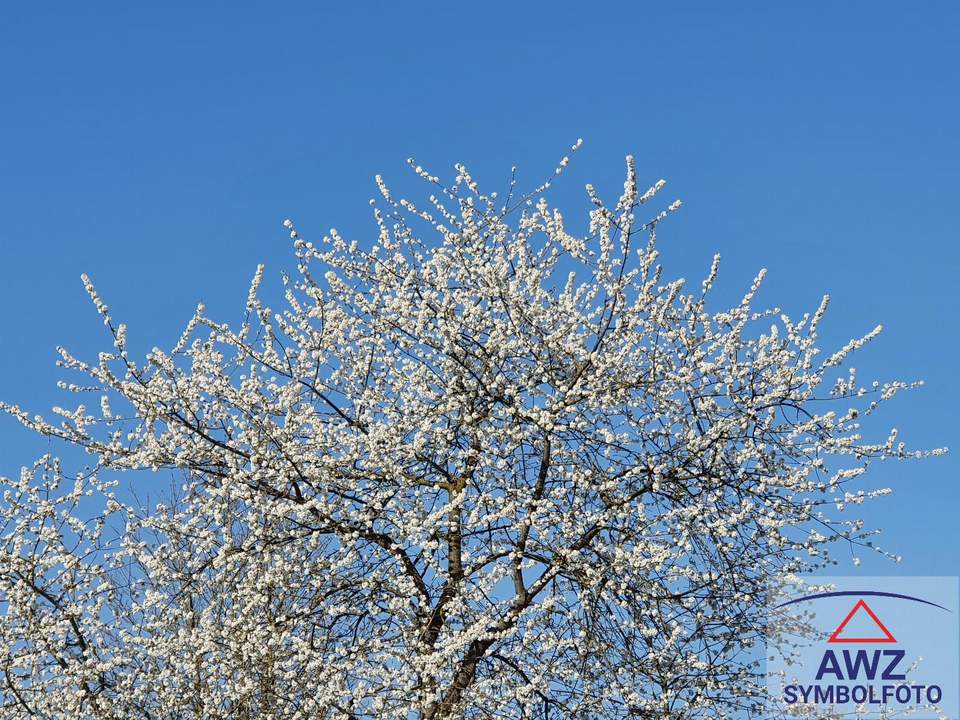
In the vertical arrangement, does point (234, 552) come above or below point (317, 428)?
below

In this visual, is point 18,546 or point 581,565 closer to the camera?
point 581,565

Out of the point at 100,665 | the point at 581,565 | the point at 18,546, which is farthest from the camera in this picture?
the point at 18,546

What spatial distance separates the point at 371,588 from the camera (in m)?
7.93

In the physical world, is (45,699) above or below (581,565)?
below

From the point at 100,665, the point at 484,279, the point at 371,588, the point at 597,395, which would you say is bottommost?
the point at 100,665

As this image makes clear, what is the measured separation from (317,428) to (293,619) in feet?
4.74

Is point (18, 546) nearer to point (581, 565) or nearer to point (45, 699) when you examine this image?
point (45, 699)

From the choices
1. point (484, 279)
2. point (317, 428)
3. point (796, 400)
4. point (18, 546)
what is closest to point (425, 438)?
point (317, 428)

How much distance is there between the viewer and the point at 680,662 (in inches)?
300

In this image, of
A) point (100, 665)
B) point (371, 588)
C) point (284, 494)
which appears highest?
point (284, 494)

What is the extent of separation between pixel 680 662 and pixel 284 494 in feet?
10.5

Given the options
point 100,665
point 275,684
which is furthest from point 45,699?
point 275,684

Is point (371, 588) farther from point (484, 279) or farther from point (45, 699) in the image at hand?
point (45, 699)

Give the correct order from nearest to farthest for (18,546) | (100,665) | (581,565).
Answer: (581,565) → (100,665) → (18,546)
